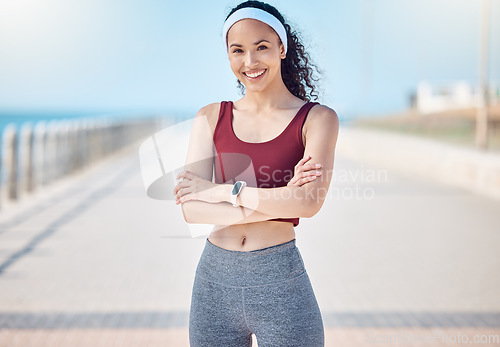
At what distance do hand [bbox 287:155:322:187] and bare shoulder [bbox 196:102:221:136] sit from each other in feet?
1.14

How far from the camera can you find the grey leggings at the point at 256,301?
1990mm

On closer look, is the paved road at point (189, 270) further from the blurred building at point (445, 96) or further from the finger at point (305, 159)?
the blurred building at point (445, 96)

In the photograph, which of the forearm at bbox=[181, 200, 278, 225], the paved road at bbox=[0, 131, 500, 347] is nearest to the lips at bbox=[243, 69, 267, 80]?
the forearm at bbox=[181, 200, 278, 225]

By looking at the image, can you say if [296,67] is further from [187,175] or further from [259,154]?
[187,175]

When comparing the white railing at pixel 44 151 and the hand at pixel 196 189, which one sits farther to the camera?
the white railing at pixel 44 151

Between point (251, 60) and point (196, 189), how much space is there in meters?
0.49

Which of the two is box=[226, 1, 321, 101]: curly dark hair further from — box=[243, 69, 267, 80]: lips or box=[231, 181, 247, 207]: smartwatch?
box=[231, 181, 247, 207]: smartwatch

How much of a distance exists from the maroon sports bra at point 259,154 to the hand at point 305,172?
1.9 inches

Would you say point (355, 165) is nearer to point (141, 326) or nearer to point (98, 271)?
point (98, 271)

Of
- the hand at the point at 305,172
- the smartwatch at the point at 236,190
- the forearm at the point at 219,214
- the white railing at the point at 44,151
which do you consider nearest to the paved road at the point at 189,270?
the white railing at the point at 44,151

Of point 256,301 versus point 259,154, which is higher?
point 259,154

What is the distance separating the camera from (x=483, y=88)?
48.4ft

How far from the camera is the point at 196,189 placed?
7.18 feet

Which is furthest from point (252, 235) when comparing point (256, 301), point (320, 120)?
point (320, 120)
